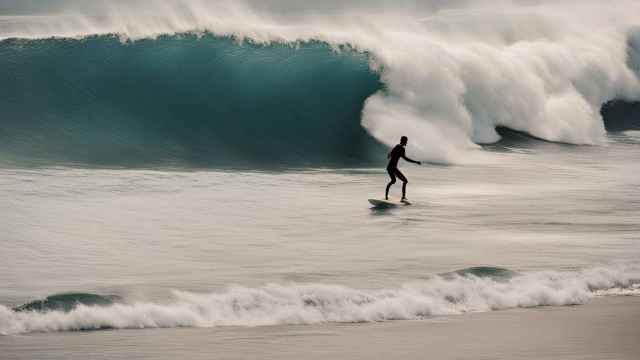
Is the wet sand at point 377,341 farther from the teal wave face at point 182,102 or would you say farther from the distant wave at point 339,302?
the teal wave face at point 182,102

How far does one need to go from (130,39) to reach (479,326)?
1527 centimetres

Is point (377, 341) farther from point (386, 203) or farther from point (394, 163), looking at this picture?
point (394, 163)

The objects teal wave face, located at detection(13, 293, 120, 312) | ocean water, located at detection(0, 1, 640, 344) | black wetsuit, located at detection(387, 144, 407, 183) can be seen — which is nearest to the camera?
teal wave face, located at detection(13, 293, 120, 312)

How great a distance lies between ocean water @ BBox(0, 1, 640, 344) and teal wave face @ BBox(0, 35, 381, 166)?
0.05 meters

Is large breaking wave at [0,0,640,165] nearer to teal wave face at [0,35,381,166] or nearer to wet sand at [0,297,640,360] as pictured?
teal wave face at [0,35,381,166]

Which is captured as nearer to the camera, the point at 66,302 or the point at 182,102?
the point at 66,302

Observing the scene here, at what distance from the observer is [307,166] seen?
69.0 ft

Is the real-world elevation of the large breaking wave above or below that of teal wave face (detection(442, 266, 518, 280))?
above

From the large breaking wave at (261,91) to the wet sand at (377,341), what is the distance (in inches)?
380

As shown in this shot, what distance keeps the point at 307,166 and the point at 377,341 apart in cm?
996

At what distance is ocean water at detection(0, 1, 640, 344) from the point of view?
40.6ft

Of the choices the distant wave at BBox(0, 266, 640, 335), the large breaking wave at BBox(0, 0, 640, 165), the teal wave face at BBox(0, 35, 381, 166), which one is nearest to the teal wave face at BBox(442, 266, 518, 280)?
the distant wave at BBox(0, 266, 640, 335)

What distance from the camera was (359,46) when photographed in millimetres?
26172

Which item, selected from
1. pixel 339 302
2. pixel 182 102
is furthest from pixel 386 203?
pixel 182 102
